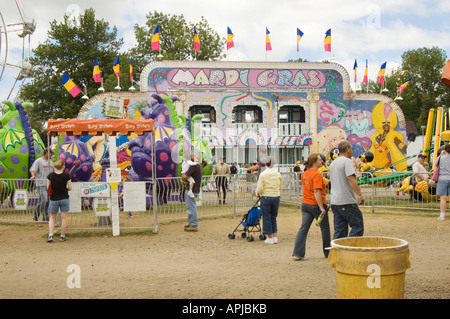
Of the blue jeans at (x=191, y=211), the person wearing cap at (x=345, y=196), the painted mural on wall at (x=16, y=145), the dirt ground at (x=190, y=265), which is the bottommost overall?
the dirt ground at (x=190, y=265)

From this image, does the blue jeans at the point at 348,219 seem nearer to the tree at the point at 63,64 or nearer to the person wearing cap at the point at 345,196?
the person wearing cap at the point at 345,196

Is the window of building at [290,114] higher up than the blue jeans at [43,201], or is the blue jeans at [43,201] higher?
the window of building at [290,114]

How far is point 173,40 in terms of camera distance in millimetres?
47969

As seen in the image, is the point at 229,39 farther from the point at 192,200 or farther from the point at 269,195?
the point at 269,195

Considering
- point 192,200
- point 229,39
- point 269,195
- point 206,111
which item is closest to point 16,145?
point 192,200

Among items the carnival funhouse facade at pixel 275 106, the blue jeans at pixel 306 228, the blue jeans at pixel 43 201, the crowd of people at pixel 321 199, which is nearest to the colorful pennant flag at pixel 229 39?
the carnival funhouse facade at pixel 275 106

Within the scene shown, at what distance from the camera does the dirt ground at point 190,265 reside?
6242 mm

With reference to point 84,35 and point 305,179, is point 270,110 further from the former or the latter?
point 84,35

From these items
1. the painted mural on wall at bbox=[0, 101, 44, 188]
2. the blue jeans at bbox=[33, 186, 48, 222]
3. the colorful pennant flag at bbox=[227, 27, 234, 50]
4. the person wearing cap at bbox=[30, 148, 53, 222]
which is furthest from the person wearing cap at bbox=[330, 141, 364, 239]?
the colorful pennant flag at bbox=[227, 27, 234, 50]

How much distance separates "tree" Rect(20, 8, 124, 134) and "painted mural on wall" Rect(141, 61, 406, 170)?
21.5 m

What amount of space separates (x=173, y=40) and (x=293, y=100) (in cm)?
2262

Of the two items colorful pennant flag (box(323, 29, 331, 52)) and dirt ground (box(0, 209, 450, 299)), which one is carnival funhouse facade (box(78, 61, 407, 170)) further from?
dirt ground (box(0, 209, 450, 299))

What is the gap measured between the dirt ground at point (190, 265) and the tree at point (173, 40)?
119 feet
